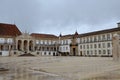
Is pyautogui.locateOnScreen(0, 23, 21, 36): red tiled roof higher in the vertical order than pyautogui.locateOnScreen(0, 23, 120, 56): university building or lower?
higher

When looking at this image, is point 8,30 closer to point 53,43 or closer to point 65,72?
point 53,43

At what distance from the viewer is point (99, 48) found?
6475 centimetres

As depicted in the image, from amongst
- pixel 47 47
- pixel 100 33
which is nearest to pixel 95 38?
pixel 100 33

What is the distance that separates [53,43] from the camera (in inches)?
3268

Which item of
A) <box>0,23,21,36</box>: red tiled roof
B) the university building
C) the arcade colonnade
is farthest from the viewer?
<box>0,23,21,36</box>: red tiled roof

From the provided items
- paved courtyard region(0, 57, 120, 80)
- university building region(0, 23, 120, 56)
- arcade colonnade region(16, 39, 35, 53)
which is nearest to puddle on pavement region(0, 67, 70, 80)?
paved courtyard region(0, 57, 120, 80)

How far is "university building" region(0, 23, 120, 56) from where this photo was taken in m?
63.8

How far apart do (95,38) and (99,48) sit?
11.8 feet

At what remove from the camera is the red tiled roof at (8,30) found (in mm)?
73787

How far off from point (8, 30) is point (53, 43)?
1853 cm

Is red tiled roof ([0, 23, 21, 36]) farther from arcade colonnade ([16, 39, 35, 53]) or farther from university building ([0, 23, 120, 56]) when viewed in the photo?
arcade colonnade ([16, 39, 35, 53])

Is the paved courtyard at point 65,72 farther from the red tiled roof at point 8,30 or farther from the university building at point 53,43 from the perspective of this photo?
the red tiled roof at point 8,30

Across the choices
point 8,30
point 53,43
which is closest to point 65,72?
point 8,30

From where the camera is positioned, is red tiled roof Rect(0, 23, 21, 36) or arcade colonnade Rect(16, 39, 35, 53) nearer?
arcade colonnade Rect(16, 39, 35, 53)
